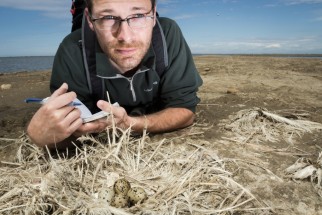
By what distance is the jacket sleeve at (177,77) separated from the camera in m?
3.01

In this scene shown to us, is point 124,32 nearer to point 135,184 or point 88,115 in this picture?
point 88,115

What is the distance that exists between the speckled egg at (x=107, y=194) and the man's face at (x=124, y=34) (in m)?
1.30

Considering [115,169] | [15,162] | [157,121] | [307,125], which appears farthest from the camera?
[307,125]

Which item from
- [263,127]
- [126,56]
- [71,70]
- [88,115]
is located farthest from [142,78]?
[263,127]

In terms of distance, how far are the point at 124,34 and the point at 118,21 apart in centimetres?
13

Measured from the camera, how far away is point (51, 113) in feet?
6.61

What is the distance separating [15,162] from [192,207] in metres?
1.75

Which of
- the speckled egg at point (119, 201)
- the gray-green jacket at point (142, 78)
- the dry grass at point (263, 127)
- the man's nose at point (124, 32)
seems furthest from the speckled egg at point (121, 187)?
the dry grass at point (263, 127)

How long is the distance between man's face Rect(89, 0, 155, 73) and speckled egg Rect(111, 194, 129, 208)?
138 cm

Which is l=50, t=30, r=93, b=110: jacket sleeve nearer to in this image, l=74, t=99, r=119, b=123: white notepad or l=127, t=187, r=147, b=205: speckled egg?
l=74, t=99, r=119, b=123: white notepad

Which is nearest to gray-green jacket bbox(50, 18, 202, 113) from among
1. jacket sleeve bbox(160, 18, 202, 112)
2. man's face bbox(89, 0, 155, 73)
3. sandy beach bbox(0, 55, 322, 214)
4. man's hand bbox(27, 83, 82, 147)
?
jacket sleeve bbox(160, 18, 202, 112)

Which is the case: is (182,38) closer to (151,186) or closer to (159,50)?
(159,50)

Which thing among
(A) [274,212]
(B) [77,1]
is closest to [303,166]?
(A) [274,212]

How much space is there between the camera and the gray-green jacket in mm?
2787
